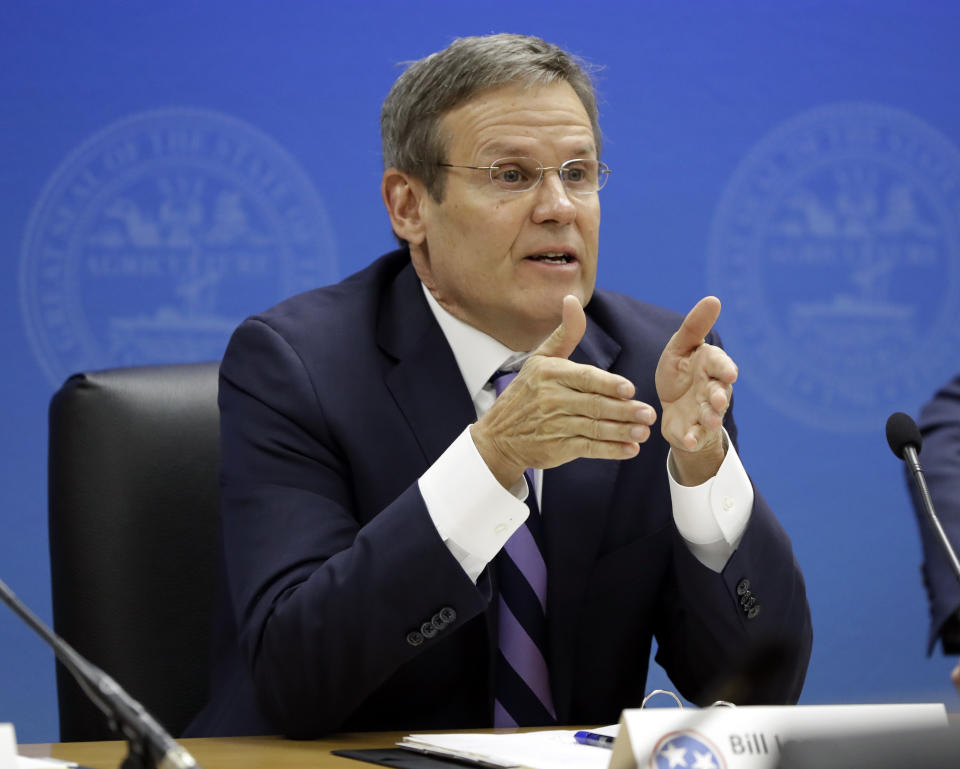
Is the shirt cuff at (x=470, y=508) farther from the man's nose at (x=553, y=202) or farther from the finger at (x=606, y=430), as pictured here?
the man's nose at (x=553, y=202)

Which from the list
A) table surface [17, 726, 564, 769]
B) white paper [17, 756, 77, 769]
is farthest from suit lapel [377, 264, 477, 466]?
white paper [17, 756, 77, 769]

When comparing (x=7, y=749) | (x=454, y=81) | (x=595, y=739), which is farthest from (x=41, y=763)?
(x=454, y=81)

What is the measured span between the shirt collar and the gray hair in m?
0.23

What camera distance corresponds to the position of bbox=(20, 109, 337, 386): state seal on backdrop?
3.08 m

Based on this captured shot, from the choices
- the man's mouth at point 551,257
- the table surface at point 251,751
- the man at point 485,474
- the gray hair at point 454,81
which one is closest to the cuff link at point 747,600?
the man at point 485,474

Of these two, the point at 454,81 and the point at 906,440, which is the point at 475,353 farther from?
the point at 906,440

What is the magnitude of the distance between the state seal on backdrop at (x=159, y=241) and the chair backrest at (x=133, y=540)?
1.07 m

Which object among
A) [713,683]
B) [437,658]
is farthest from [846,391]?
[437,658]

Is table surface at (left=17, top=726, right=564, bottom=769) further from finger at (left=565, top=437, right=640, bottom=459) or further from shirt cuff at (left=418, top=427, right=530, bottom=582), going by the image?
finger at (left=565, top=437, right=640, bottom=459)

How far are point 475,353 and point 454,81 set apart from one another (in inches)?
17.9

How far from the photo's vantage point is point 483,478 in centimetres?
164

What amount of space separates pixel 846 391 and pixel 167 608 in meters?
2.21

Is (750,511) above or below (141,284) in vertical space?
below

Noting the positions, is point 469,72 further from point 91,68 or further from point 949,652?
point 91,68
